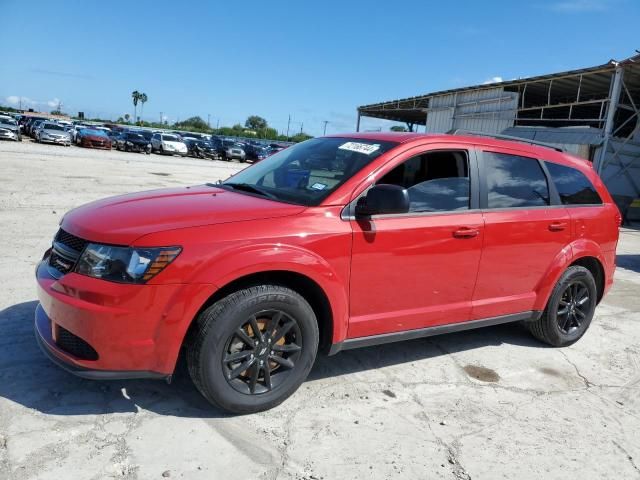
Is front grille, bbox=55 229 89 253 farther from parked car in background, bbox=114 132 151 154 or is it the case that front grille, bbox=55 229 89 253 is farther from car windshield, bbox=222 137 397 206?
parked car in background, bbox=114 132 151 154

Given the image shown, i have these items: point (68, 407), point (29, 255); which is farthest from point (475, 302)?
point (29, 255)

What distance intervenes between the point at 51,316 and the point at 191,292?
840 millimetres

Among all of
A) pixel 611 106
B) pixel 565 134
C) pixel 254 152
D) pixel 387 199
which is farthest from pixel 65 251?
pixel 254 152

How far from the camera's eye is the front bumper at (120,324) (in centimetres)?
272

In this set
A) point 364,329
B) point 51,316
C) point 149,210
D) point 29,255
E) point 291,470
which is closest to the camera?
point 291,470

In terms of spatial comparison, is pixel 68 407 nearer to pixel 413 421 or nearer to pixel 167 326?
pixel 167 326

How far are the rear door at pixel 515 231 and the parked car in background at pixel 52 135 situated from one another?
34.1m

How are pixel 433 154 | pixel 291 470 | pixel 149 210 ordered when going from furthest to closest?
pixel 433 154, pixel 149 210, pixel 291 470

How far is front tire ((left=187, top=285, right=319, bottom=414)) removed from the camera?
2893mm

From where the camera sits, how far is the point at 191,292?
2.80 m

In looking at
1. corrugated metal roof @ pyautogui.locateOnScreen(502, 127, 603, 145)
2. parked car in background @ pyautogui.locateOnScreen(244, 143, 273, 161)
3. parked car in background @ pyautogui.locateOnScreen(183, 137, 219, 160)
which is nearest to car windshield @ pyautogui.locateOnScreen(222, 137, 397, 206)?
corrugated metal roof @ pyautogui.locateOnScreen(502, 127, 603, 145)

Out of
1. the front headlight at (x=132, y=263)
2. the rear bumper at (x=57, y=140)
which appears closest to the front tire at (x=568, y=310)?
→ the front headlight at (x=132, y=263)

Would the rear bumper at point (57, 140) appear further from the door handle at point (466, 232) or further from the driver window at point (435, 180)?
the door handle at point (466, 232)

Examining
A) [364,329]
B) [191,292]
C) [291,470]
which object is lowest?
[291,470]
